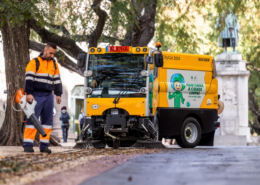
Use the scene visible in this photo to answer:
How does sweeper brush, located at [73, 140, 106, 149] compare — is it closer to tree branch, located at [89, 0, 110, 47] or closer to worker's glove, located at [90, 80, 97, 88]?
worker's glove, located at [90, 80, 97, 88]

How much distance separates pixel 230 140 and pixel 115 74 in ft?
42.4

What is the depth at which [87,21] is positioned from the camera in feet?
59.1

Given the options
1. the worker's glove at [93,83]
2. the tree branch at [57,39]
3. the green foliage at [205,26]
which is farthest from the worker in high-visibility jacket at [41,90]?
the green foliage at [205,26]

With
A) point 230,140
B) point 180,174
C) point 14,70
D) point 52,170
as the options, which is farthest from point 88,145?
point 230,140

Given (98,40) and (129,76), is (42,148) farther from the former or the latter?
(98,40)

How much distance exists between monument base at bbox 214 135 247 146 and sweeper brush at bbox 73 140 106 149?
1231 centimetres

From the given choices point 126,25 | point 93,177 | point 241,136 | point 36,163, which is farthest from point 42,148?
point 241,136

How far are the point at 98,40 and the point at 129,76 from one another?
6739mm

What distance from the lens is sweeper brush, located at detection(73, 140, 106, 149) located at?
13.0 metres

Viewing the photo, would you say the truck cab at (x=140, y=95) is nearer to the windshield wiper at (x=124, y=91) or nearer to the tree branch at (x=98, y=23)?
the windshield wiper at (x=124, y=91)

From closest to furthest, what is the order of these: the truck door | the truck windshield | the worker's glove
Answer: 1. the truck windshield
2. the worker's glove
3. the truck door

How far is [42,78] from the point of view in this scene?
1059 centimetres

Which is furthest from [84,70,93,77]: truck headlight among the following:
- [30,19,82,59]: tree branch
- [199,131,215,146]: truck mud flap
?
[30,19,82,59]: tree branch

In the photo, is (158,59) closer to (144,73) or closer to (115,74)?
(144,73)
